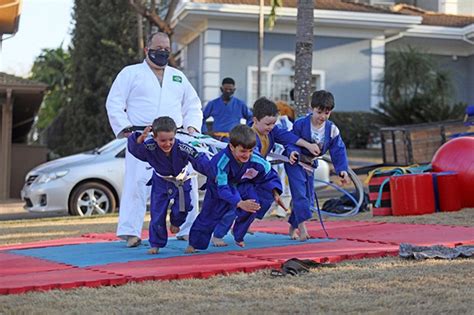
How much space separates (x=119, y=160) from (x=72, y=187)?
939mm

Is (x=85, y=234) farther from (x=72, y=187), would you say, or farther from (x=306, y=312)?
(x=306, y=312)

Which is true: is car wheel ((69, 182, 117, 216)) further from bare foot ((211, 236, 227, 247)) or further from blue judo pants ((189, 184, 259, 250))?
blue judo pants ((189, 184, 259, 250))

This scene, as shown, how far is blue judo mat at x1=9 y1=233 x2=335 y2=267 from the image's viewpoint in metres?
7.11

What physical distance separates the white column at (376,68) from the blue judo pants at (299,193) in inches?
754

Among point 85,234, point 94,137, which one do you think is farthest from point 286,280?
point 94,137

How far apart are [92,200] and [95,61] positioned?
58.7 ft

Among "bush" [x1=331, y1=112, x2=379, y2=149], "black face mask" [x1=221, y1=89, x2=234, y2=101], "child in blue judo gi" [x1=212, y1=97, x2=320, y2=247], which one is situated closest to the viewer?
"child in blue judo gi" [x1=212, y1=97, x2=320, y2=247]

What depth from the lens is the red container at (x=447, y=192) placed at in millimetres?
11258

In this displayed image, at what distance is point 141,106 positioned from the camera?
27.2 feet

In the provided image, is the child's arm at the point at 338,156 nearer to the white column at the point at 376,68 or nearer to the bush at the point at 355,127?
the bush at the point at 355,127

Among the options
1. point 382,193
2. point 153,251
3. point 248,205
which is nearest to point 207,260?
point 248,205

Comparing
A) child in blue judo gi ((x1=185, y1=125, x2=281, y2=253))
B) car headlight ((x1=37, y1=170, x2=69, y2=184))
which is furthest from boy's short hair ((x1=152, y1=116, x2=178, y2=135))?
car headlight ((x1=37, y1=170, x2=69, y2=184))

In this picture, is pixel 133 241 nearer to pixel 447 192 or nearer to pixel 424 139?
pixel 447 192

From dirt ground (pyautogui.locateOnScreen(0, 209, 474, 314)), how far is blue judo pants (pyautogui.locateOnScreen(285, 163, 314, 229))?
1.84 meters
